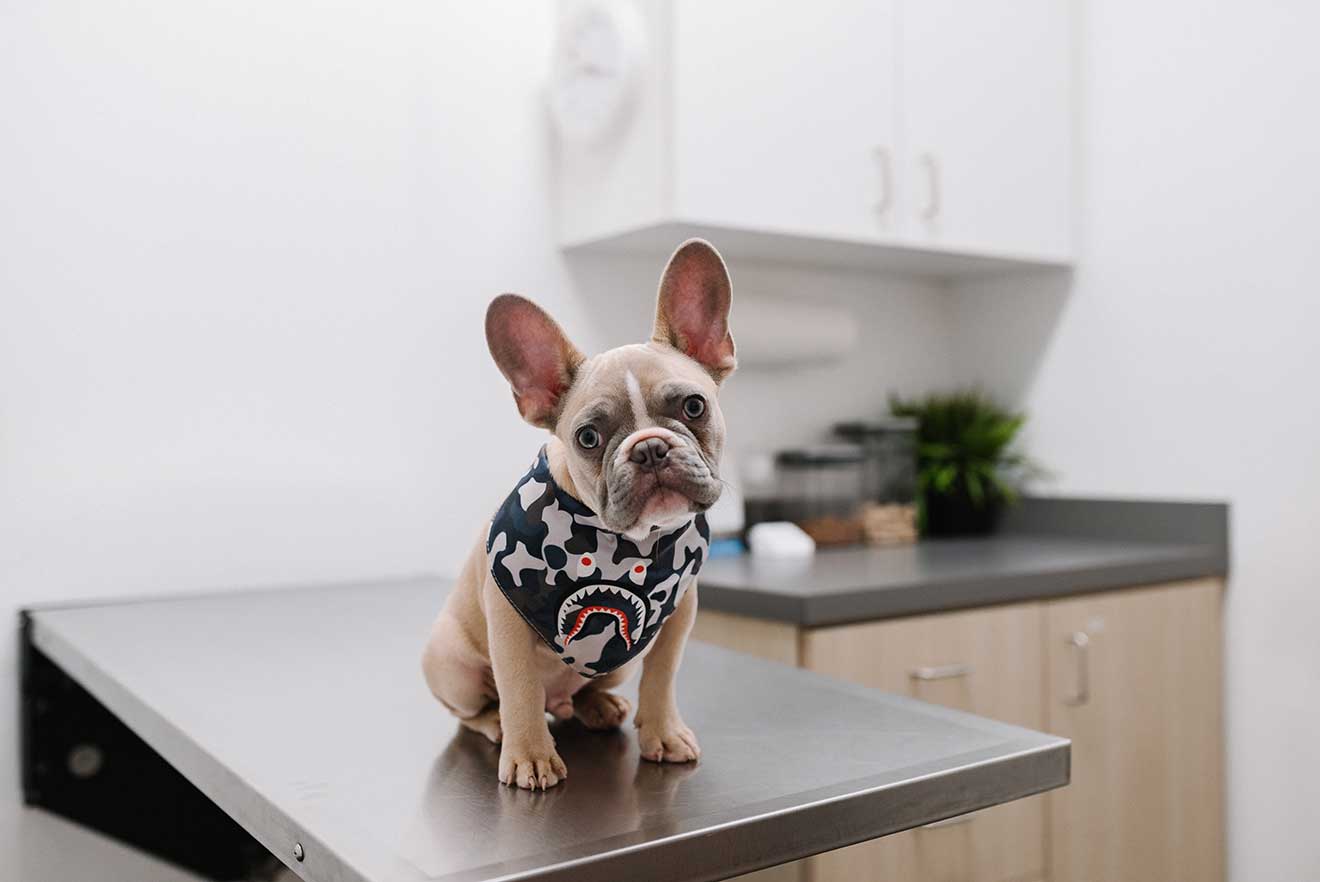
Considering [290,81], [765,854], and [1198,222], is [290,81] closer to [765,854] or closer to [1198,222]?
[765,854]

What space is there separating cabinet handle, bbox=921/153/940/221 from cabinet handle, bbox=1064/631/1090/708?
0.84 meters

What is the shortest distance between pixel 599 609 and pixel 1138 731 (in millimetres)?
1585

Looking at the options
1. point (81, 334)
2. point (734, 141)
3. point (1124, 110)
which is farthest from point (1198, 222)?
point (81, 334)

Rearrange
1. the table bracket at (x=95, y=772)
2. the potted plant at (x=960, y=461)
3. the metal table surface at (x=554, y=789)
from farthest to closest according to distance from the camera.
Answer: the potted plant at (x=960, y=461)
the table bracket at (x=95, y=772)
the metal table surface at (x=554, y=789)

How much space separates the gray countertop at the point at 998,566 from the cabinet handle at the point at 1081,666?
3.2 inches

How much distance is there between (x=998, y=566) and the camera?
192 cm

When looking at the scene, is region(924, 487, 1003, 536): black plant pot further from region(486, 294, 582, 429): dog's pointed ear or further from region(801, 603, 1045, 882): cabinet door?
region(486, 294, 582, 429): dog's pointed ear

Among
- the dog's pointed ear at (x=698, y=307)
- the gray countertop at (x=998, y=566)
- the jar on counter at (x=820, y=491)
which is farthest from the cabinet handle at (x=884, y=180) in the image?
the dog's pointed ear at (x=698, y=307)

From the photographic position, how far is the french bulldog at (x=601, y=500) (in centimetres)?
73

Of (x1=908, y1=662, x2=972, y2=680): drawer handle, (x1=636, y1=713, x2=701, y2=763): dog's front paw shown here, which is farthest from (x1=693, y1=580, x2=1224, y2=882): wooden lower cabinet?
(x1=636, y1=713, x2=701, y2=763): dog's front paw

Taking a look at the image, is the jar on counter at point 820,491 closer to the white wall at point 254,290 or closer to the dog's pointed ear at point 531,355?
the white wall at point 254,290

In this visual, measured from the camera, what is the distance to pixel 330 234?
1.83 meters

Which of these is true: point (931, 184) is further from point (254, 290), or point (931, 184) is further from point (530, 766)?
point (530, 766)

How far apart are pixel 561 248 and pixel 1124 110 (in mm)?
1226
